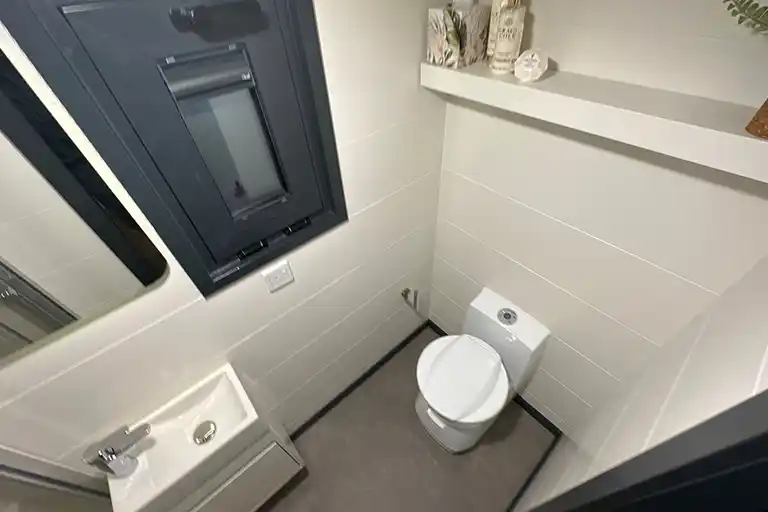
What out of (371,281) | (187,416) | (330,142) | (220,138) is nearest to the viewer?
(220,138)

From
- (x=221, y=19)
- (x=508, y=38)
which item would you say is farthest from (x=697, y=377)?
(x=221, y=19)

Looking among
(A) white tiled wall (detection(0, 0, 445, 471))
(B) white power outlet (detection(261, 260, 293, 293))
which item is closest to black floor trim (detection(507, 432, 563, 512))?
(A) white tiled wall (detection(0, 0, 445, 471))

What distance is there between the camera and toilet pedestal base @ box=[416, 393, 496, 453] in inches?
55.1

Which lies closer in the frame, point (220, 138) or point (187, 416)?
point (220, 138)

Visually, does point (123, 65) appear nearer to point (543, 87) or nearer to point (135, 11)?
point (135, 11)

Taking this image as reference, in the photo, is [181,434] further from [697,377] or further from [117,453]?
[697,377]

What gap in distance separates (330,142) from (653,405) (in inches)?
37.1

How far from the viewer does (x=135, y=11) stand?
2.02 ft

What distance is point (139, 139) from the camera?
705mm

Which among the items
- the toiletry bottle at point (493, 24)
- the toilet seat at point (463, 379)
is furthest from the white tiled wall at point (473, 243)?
the toilet seat at point (463, 379)

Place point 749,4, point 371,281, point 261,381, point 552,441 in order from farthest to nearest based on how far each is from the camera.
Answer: point 552,441 < point 371,281 < point 261,381 < point 749,4

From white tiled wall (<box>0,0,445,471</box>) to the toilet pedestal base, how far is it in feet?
1.47

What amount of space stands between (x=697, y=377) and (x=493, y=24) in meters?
0.90

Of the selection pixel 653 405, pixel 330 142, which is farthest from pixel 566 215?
pixel 330 142
